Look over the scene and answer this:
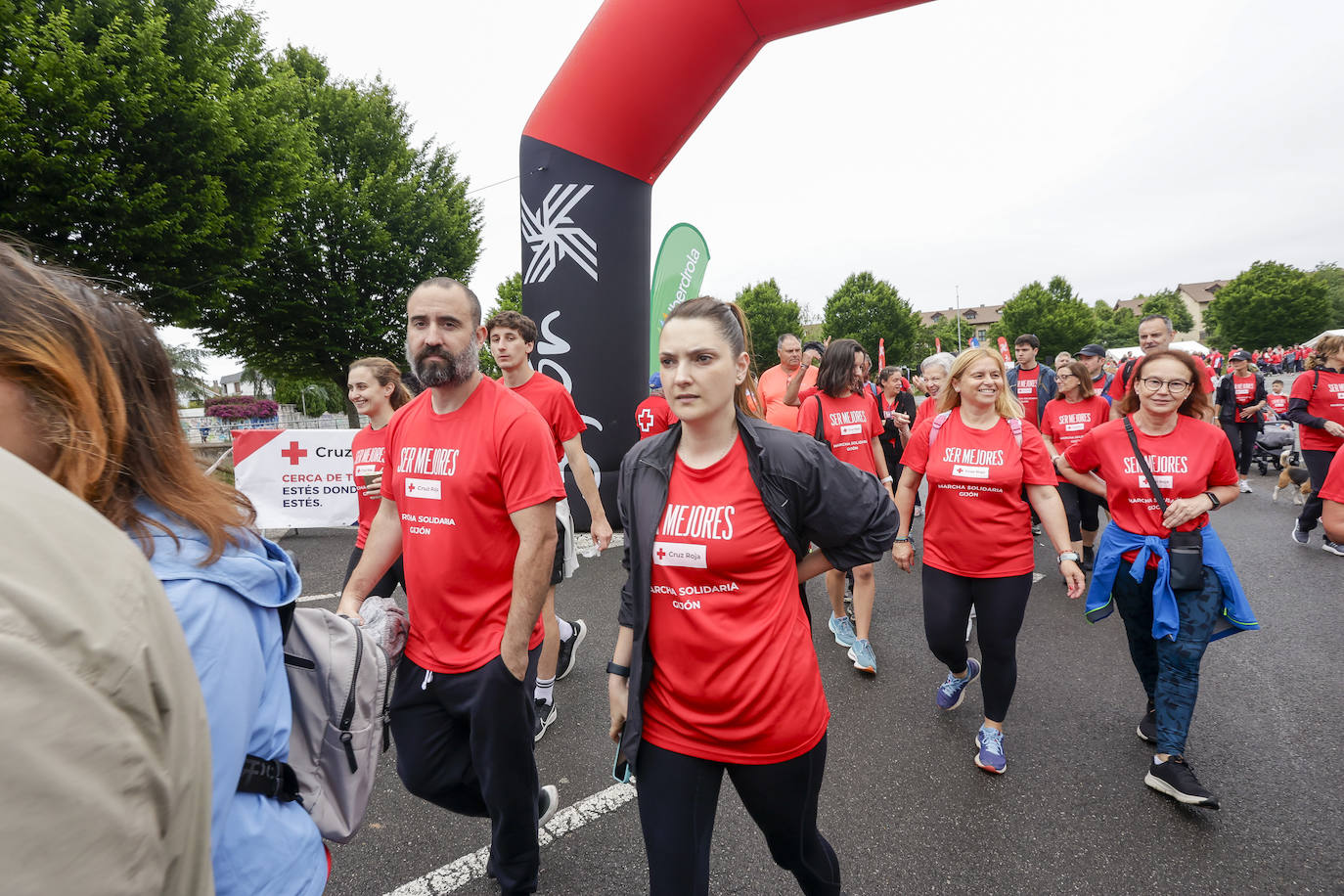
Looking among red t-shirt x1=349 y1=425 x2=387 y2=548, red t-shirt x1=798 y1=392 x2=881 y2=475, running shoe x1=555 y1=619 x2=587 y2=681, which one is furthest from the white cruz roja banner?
red t-shirt x1=798 y1=392 x2=881 y2=475

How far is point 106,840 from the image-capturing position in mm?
496

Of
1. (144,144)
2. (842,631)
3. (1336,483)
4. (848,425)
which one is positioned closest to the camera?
(1336,483)

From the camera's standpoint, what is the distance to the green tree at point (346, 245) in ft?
52.4

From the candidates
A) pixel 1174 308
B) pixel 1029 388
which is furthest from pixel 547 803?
pixel 1174 308

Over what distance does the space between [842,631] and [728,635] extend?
2.99m

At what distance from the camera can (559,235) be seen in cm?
704

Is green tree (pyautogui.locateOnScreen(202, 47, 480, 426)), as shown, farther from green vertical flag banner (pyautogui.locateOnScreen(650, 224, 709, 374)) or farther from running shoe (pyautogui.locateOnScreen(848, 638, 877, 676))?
running shoe (pyautogui.locateOnScreen(848, 638, 877, 676))

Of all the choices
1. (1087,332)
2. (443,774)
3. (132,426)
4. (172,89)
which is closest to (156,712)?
(132,426)

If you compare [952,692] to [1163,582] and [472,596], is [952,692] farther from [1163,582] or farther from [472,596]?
[472,596]

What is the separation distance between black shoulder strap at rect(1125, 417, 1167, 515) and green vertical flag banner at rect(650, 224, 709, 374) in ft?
23.3

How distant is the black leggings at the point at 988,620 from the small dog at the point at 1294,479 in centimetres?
602

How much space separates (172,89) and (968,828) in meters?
12.9

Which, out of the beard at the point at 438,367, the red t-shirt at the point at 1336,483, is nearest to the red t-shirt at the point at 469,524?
the beard at the point at 438,367

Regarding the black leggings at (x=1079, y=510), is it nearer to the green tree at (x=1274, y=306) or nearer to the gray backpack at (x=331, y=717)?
the gray backpack at (x=331, y=717)
